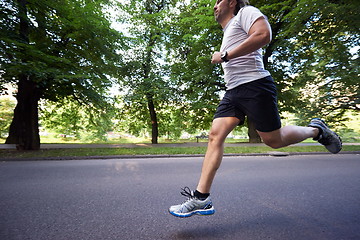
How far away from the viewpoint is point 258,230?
180cm

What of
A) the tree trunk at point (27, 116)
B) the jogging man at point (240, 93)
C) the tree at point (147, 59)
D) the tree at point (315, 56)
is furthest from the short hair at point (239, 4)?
the tree at point (147, 59)

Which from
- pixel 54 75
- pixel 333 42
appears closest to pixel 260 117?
pixel 54 75

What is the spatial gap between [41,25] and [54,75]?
2.67 meters

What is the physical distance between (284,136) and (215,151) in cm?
69

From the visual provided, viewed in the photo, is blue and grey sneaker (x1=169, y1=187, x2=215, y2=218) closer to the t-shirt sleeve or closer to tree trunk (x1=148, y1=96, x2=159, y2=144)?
the t-shirt sleeve

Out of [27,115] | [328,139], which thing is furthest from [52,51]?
[328,139]

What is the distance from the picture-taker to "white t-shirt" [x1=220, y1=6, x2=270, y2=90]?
1759 millimetres

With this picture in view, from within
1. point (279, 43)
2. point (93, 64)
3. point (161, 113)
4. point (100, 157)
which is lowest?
point (100, 157)

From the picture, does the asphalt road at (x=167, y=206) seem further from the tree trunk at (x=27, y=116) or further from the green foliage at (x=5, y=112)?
the green foliage at (x=5, y=112)

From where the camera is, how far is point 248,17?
1.72 meters

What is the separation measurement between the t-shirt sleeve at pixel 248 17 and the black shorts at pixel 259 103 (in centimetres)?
47

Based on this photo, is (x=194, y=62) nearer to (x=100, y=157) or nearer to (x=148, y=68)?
(x=148, y=68)

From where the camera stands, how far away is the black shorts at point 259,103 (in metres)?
1.78

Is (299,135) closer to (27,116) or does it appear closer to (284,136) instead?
(284,136)
